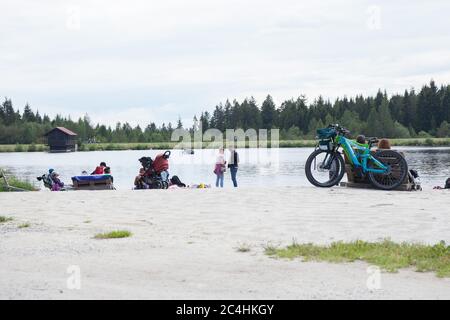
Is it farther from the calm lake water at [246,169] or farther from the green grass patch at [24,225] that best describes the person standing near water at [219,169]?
the green grass patch at [24,225]

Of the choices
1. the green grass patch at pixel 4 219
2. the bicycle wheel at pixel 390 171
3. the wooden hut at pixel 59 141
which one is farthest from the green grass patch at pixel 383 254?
the wooden hut at pixel 59 141

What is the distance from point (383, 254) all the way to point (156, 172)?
39.9 feet

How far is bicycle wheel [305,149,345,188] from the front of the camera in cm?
1369

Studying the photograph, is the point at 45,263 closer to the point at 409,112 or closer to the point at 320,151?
the point at 320,151

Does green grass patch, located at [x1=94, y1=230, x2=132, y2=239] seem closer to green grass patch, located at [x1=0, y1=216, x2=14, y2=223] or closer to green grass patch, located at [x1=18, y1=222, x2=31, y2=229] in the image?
green grass patch, located at [x1=18, y1=222, x2=31, y2=229]

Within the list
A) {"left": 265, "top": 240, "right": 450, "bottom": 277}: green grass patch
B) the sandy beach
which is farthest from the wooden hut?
{"left": 265, "top": 240, "right": 450, "bottom": 277}: green grass patch

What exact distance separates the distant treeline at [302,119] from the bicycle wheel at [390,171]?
11497cm

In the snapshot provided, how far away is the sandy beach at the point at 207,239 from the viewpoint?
5355mm

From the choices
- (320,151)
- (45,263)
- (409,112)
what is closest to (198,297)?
(45,263)

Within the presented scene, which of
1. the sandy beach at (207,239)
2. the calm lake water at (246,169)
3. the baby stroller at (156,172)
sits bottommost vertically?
the calm lake water at (246,169)

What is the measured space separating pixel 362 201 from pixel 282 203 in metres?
1.45

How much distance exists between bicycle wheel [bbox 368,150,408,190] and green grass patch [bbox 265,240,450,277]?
21.0ft

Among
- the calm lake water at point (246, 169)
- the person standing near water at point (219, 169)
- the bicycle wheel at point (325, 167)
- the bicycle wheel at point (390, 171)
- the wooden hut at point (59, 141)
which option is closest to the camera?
the bicycle wheel at point (390, 171)

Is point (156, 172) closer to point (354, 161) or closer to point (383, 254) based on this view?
point (354, 161)
